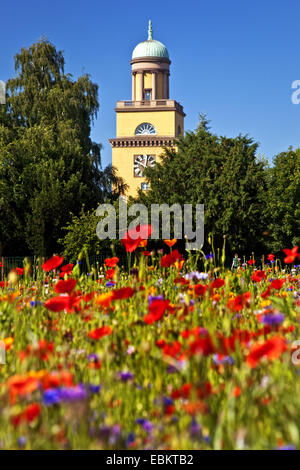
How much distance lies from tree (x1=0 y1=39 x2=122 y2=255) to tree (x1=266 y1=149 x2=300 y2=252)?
11713 mm

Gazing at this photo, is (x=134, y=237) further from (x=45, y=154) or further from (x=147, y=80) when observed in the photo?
(x=147, y=80)

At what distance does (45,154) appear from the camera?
116 ft

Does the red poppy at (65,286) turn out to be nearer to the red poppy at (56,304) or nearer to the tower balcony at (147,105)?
the red poppy at (56,304)

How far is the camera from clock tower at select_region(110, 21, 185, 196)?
69500mm

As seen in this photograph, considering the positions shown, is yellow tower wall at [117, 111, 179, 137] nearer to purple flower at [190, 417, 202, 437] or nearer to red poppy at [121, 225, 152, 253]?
red poppy at [121, 225, 152, 253]

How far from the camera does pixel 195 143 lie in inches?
1645

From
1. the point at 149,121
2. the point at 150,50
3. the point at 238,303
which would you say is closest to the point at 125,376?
the point at 238,303

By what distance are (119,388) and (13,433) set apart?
58 cm

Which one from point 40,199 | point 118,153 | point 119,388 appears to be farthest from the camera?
point 118,153

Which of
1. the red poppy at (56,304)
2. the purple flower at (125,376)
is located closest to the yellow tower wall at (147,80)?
the red poppy at (56,304)

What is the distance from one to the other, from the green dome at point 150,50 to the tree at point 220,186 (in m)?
39.0

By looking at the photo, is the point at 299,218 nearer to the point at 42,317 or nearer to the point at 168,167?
the point at 168,167

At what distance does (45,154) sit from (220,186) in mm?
11621

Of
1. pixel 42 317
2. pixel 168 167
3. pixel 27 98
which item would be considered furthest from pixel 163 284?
pixel 168 167
